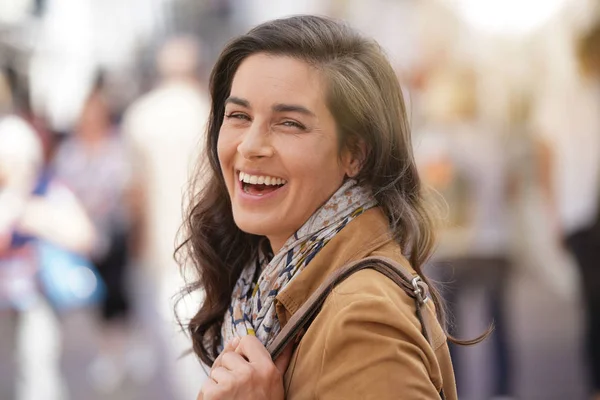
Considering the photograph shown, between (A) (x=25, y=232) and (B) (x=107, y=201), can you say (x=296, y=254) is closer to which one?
(A) (x=25, y=232)

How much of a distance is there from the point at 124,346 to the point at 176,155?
1243 millimetres

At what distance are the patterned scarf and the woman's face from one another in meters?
0.02

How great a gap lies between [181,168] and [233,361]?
416 cm

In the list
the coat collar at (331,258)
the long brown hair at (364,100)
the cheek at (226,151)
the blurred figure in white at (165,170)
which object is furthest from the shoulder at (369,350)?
the blurred figure in white at (165,170)

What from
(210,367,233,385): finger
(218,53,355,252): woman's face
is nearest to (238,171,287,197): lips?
(218,53,355,252): woman's face

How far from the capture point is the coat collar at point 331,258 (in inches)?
66.7

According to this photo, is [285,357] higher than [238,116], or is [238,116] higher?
[238,116]

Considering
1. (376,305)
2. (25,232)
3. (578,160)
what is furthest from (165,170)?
(376,305)

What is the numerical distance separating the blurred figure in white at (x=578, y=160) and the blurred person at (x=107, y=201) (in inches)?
102

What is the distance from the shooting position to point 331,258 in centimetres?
171

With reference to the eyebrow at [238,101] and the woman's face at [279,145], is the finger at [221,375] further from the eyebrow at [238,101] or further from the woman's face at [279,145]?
the eyebrow at [238,101]

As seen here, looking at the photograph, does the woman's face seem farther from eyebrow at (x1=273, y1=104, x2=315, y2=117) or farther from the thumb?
the thumb

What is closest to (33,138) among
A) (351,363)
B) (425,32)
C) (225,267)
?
(425,32)

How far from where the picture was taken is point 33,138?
5.94m
